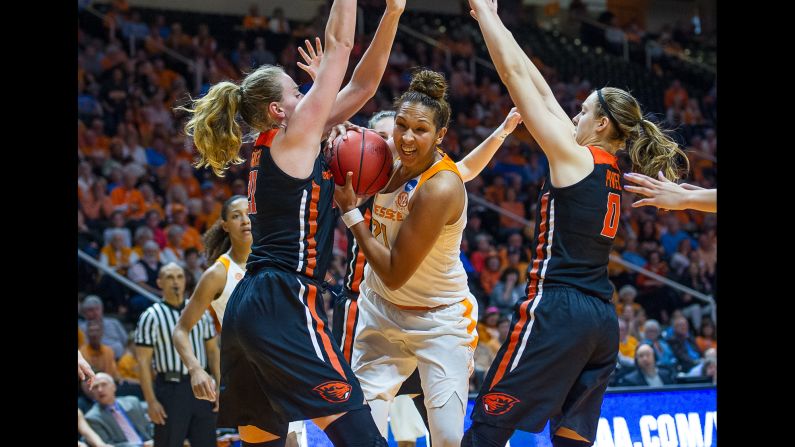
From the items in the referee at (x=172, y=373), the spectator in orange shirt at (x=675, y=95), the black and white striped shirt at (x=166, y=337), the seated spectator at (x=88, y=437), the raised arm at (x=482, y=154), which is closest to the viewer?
the raised arm at (x=482, y=154)

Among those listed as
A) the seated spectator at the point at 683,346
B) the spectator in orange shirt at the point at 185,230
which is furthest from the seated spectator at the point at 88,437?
the seated spectator at the point at 683,346

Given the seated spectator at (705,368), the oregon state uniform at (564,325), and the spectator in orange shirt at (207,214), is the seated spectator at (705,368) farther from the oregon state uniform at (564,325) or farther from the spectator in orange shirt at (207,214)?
the oregon state uniform at (564,325)

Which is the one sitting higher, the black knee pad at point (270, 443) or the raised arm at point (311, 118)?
the raised arm at point (311, 118)

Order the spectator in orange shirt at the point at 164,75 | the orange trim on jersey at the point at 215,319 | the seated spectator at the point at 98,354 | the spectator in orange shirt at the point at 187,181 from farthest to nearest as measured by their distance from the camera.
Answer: the spectator in orange shirt at the point at 164,75, the spectator in orange shirt at the point at 187,181, the seated spectator at the point at 98,354, the orange trim on jersey at the point at 215,319

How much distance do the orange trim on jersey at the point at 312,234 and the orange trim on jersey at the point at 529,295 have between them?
84 centimetres

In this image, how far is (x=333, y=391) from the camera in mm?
3529

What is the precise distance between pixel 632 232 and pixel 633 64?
195 inches

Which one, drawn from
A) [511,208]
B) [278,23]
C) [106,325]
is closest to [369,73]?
[106,325]

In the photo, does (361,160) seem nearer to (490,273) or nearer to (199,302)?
(199,302)

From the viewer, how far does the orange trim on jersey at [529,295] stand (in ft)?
12.5

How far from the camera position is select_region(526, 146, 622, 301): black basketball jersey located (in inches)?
154

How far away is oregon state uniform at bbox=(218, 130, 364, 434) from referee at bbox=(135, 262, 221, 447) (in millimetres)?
2740
